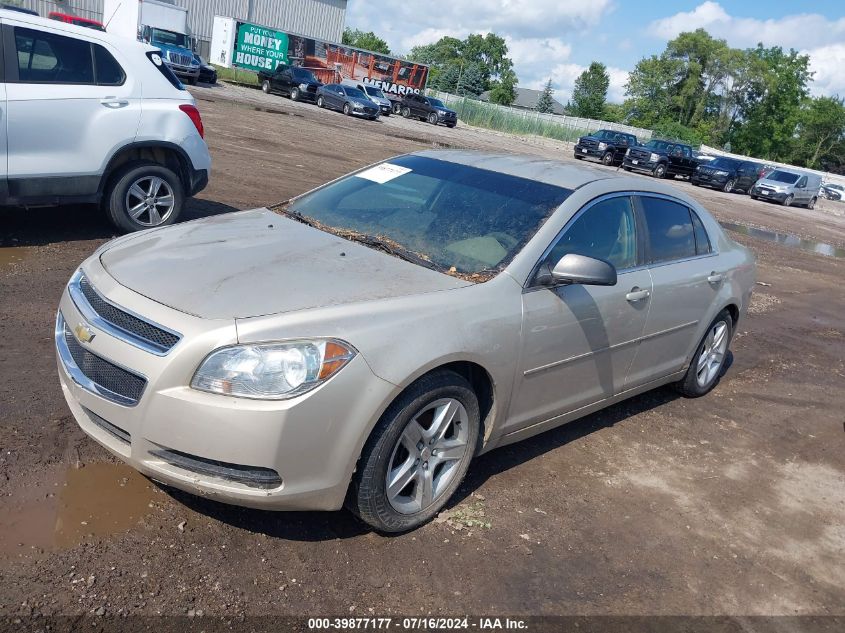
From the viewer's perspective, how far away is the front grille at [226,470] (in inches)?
120

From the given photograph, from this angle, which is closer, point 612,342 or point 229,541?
point 229,541

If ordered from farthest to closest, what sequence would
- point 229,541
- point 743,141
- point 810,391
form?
point 743,141 < point 810,391 < point 229,541

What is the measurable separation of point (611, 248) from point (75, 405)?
9.87ft

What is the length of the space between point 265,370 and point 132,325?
0.62 m

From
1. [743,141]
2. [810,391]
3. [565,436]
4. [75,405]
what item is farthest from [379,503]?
[743,141]

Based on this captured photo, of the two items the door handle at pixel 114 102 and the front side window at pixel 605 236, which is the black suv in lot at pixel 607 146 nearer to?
the door handle at pixel 114 102

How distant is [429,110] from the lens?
145ft

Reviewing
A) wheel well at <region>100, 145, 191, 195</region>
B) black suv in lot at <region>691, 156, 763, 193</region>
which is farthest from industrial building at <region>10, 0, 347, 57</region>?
wheel well at <region>100, 145, 191, 195</region>

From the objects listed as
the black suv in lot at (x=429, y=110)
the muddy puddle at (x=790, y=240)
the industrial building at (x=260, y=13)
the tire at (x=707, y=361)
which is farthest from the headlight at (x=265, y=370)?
the industrial building at (x=260, y=13)

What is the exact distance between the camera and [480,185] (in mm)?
4508

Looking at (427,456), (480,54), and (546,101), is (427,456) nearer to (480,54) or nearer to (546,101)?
(546,101)

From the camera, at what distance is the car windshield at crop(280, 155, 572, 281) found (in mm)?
4031

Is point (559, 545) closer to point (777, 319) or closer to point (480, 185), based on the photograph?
point (480, 185)

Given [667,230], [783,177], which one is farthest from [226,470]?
[783,177]
